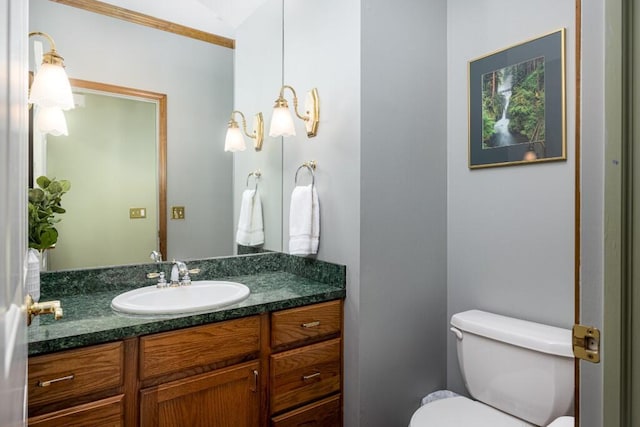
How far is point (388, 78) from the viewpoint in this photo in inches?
67.0

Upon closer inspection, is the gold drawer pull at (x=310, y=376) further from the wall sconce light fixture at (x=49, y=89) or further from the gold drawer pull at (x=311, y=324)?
the wall sconce light fixture at (x=49, y=89)

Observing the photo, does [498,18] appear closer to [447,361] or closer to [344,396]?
[447,361]

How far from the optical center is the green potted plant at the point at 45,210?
1.34 meters

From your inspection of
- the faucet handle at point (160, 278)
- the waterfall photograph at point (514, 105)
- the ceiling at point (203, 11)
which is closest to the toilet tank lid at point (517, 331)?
the waterfall photograph at point (514, 105)

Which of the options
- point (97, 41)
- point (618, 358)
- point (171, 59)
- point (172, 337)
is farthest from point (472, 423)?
point (97, 41)

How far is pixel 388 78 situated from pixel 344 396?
4.77 ft

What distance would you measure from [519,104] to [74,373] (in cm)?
196

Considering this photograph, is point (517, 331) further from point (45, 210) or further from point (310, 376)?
point (45, 210)

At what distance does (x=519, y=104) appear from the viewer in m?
1.69

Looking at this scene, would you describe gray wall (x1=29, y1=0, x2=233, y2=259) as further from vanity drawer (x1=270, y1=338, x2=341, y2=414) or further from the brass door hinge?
the brass door hinge

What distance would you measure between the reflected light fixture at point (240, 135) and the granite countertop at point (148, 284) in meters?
0.59

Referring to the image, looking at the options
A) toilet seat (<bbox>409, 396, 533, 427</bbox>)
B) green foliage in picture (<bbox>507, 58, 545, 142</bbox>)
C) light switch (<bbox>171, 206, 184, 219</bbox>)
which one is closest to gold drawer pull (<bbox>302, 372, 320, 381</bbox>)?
toilet seat (<bbox>409, 396, 533, 427</bbox>)

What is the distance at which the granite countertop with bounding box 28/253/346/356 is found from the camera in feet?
3.78

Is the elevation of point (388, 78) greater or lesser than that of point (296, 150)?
greater
